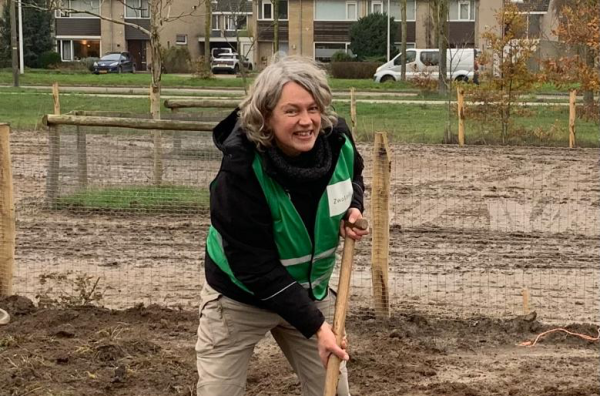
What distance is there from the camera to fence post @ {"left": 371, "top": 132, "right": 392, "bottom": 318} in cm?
729

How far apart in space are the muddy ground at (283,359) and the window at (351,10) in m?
62.0

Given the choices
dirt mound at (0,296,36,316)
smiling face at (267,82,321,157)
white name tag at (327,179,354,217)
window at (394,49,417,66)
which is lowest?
dirt mound at (0,296,36,316)

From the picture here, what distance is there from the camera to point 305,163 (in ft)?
12.6

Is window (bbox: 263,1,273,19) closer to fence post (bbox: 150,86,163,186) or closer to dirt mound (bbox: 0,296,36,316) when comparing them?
fence post (bbox: 150,86,163,186)

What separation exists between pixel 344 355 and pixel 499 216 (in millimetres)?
7931

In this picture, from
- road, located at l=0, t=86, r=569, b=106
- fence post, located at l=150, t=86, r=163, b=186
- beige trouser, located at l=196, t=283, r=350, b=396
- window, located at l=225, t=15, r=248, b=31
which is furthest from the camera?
road, located at l=0, t=86, r=569, b=106

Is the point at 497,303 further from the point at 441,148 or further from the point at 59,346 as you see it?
the point at 441,148

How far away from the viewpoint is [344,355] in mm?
3879

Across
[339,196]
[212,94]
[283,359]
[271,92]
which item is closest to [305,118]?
[271,92]

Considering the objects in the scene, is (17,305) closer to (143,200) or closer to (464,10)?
(143,200)

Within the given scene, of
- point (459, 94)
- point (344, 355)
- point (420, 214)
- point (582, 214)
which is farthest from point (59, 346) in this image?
point (459, 94)

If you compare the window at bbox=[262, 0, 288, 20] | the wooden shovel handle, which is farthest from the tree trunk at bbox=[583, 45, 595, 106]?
the window at bbox=[262, 0, 288, 20]

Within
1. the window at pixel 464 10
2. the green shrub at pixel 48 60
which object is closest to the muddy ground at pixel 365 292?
the green shrub at pixel 48 60

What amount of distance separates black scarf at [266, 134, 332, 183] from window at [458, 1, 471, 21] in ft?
210
